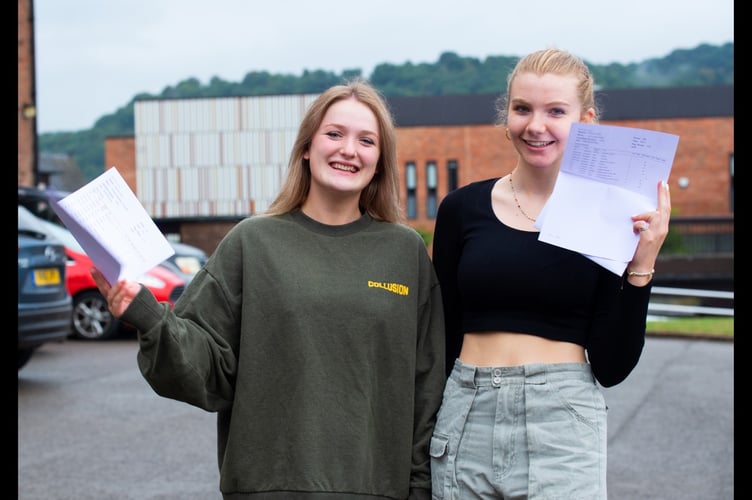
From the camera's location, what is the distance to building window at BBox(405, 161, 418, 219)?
57.4m

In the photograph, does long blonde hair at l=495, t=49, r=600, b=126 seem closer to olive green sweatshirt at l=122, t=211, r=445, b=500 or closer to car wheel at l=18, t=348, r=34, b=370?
olive green sweatshirt at l=122, t=211, r=445, b=500

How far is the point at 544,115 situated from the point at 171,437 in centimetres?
562

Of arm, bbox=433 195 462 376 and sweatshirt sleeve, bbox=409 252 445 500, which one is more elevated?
arm, bbox=433 195 462 376

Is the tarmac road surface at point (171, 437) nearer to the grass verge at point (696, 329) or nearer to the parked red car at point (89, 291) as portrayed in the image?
the parked red car at point (89, 291)

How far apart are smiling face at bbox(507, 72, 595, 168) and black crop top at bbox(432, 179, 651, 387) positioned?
0.26 m

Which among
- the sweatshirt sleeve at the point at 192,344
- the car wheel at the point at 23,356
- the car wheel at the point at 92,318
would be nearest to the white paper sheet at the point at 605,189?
the sweatshirt sleeve at the point at 192,344

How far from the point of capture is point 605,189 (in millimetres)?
2900

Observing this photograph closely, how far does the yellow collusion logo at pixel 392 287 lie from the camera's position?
10.3ft

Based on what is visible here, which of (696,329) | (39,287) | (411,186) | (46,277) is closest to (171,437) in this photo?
(39,287)

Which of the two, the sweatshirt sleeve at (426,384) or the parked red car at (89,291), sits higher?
the sweatshirt sleeve at (426,384)

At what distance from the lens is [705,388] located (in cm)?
1026

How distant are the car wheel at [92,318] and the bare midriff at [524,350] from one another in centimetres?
1165

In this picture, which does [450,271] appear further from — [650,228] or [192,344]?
[192,344]

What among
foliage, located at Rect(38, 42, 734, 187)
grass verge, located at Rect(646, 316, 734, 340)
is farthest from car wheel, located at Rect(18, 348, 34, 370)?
foliage, located at Rect(38, 42, 734, 187)
